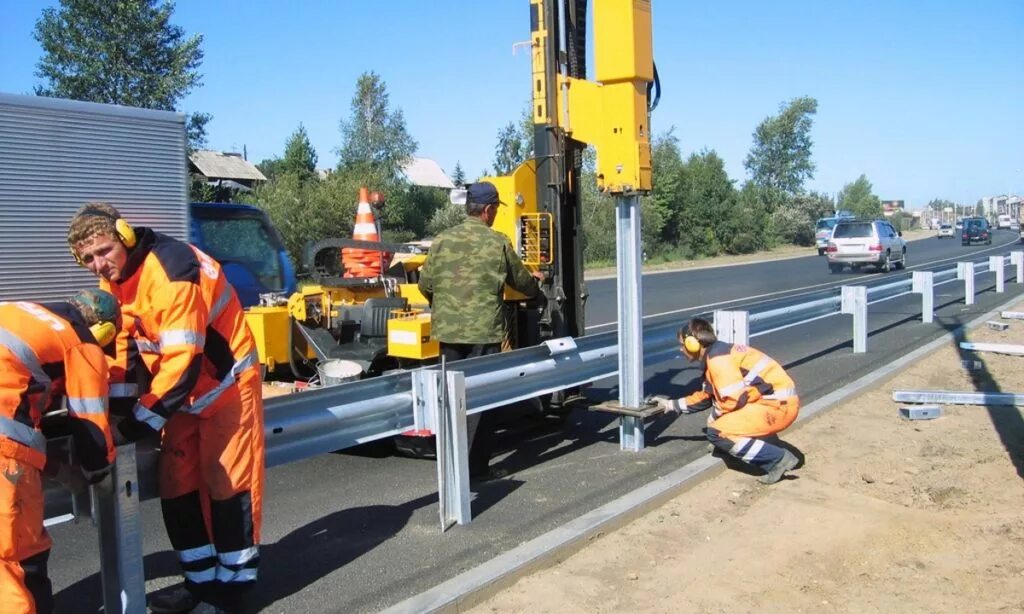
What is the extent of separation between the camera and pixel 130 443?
3318 millimetres

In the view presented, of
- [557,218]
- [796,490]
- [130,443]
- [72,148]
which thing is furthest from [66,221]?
[796,490]

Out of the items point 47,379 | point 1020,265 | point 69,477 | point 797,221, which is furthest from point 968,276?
point 797,221

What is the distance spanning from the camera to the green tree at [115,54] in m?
25.1

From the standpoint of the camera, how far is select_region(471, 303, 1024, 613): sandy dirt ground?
12.8 ft

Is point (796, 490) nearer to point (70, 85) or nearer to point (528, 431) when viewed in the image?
point (528, 431)

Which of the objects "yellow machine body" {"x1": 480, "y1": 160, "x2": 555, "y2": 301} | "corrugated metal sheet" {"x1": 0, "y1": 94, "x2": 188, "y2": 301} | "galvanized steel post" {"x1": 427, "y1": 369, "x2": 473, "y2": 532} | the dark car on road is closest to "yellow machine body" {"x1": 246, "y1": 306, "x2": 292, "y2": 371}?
"corrugated metal sheet" {"x1": 0, "y1": 94, "x2": 188, "y2": 301}

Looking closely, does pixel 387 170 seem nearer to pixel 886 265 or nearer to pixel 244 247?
pixel 886 265

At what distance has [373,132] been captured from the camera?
56156 millimetres

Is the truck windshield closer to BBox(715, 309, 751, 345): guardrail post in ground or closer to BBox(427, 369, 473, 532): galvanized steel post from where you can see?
BBox(427, 369, 473, 532): galvanized steel post

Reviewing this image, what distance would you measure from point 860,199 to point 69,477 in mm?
133864

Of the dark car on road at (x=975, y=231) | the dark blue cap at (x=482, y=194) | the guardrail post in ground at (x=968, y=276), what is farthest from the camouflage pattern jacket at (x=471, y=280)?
the dark car on road at (x=975, y=231)

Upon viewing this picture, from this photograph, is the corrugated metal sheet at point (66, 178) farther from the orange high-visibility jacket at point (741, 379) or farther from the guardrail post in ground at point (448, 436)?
the orange high-visibility jacket at point (741, 379)

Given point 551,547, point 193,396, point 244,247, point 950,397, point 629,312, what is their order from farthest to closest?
point 244,247, point 950,397, point 629,312, point 551,547, point 193,396

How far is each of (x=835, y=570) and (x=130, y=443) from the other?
10.6ft
